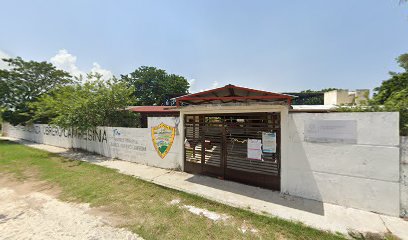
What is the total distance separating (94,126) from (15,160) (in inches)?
154

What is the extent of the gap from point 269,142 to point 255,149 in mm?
462

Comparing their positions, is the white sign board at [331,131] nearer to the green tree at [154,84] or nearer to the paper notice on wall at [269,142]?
the paper notice on wall at [269,142]

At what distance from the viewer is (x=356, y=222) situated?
3465 mm

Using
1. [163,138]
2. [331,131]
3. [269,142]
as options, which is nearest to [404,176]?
[331,131]

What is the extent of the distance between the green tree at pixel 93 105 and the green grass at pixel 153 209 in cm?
335

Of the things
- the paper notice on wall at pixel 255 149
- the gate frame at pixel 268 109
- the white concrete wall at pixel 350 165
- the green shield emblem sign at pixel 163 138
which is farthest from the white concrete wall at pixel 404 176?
the green shield emblem sign at pixel 163 138

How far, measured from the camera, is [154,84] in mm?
40188

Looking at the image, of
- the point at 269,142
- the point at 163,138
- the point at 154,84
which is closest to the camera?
the point at 269,142

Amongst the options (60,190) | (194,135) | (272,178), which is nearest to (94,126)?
(60,190)

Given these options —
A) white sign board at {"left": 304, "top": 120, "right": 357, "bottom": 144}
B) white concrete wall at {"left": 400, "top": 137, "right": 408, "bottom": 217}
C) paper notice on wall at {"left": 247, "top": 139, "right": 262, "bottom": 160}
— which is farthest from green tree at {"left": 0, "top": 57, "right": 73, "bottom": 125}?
white concrete wall at {"left": 400, "top": 137, "right": 408, "bottom": 217}

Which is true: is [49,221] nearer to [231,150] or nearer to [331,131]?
[231,150]

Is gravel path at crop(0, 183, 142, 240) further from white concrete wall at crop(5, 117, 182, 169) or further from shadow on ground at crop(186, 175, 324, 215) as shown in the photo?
white concrete wall at crop(5, 117, 182, 169)

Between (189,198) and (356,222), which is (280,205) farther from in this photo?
(189,198)

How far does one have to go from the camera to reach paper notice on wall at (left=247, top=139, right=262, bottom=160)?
5090 millimetres
